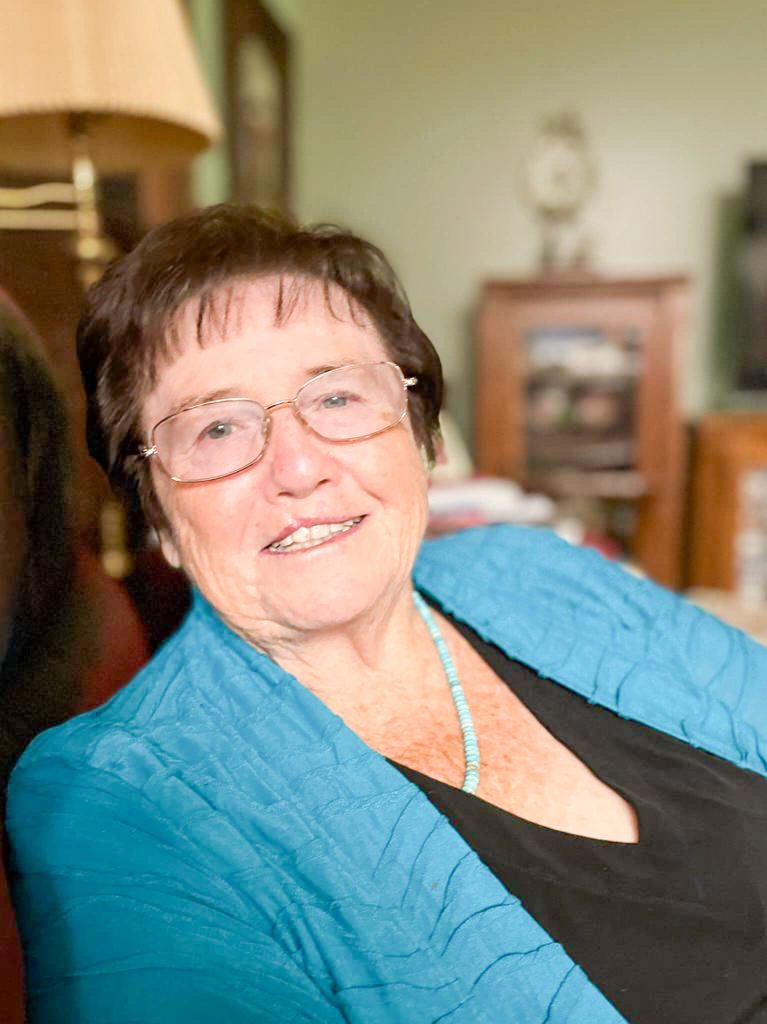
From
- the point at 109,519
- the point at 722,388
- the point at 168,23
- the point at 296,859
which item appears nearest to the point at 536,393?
the point at 722,388

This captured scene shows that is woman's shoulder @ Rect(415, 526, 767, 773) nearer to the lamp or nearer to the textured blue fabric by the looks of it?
the textured blue fabric

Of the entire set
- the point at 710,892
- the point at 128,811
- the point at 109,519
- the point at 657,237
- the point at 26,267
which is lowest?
the point at 710,892

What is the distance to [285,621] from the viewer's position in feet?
2.70

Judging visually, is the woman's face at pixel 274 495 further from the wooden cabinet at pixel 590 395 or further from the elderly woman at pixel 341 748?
the wooden cabinet at pixel 590 395

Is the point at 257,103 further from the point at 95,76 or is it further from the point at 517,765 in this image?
the point at 517,765

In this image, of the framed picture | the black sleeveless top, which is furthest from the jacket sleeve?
→ the framed picture

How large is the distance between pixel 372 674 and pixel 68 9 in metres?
Answer: 0.97

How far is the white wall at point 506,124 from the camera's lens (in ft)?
12.3

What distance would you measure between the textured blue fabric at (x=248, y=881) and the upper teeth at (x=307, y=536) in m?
0.12

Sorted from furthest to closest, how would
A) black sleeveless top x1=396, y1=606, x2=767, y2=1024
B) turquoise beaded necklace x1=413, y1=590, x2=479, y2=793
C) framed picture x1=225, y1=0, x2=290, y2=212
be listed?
framed picture x1=225, y1=0, x2=290, y2=212, turquoise beaded necklace x1=413, y1=590, x2=479, y2=793, black sleeveless top x1=396, y1=606, x2=767, y2=1024

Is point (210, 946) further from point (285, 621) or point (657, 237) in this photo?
point (657, 237)

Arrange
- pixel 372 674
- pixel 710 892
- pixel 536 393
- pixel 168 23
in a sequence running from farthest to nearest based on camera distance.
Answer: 1. pixel 536 393
2. pixel 168 23
3. pixel 372 674
4. pixel 710 892

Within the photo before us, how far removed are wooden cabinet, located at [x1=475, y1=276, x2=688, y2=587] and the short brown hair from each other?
8.67ft

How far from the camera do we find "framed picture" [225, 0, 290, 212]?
278 centimetres
